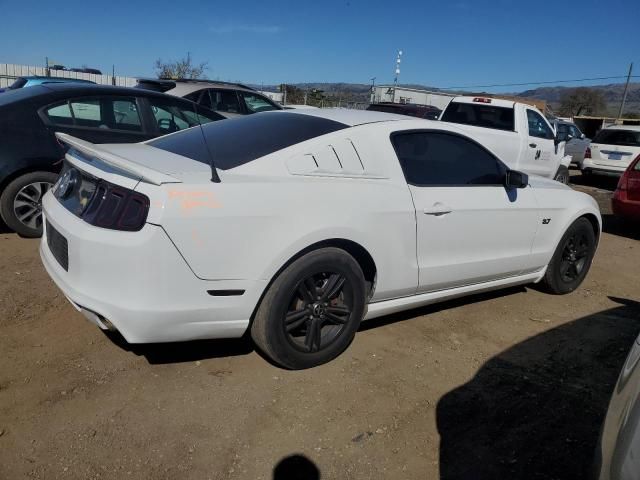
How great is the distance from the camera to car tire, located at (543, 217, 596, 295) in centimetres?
491

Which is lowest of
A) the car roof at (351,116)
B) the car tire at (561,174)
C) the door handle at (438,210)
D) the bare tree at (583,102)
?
the car tire at (561,174)

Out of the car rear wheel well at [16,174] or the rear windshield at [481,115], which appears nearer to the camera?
the car rear wheel well at [16,174]

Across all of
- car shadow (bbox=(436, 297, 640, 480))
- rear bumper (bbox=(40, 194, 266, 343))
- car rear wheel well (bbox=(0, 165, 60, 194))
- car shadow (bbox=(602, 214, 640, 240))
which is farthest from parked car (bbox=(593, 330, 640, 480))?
car shadow (bbox=(602, 214, 640, 240))

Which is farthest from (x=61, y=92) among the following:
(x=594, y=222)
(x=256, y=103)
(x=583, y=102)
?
(x=583, y=102)

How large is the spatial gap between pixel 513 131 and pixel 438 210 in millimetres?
6428

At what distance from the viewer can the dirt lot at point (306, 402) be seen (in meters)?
2.55

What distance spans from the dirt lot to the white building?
25.8 metres

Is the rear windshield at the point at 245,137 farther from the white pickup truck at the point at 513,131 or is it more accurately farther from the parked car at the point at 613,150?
the parked car at the point at 613,150

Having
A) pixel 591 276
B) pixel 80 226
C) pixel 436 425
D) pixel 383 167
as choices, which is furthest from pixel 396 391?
pixel 591 276

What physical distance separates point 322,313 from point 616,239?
20.9 ft

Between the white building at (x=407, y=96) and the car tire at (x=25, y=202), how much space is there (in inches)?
973

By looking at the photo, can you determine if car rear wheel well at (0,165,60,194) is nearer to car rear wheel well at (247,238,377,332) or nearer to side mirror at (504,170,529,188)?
car rear wheel well at (247,238,377,332)

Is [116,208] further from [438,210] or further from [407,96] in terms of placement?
[407,96]

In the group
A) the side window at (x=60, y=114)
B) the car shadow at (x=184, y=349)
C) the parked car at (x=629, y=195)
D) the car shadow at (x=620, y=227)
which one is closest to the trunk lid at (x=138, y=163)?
the car shadow at (x=184, y=349)
